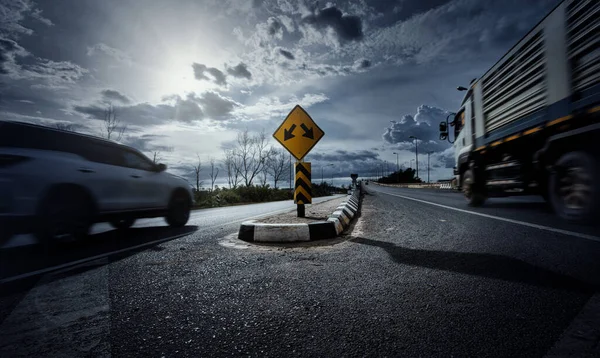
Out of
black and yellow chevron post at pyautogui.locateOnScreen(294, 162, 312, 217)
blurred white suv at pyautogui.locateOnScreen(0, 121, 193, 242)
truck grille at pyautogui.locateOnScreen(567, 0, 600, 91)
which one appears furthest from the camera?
black and yellow chevron post at pyautogui.locateOnScreen(294, 162, 312, 217)

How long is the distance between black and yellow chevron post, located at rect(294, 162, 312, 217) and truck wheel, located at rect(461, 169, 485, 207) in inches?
198

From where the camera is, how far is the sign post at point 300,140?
245 inches

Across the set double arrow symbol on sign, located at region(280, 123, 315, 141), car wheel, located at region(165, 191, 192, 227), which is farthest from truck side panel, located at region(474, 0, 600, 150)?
car wheel, located at region(165, 191, 192, 227)

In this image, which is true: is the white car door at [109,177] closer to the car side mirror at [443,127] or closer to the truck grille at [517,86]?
the truck grille at [517,86]

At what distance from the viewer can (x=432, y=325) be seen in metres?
1.60

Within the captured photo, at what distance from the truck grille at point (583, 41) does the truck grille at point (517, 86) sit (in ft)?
2.23

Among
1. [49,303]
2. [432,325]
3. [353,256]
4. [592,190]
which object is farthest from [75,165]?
[592,190]

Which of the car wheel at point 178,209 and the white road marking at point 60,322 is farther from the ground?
the car wheel at point 178,209

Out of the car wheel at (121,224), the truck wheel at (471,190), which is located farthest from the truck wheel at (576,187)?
the car wheel at (121,224)

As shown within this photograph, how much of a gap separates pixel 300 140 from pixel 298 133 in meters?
0.16

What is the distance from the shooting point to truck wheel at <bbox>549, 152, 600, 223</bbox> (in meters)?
3.80

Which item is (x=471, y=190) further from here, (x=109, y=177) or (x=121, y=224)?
(x=121, y=224)

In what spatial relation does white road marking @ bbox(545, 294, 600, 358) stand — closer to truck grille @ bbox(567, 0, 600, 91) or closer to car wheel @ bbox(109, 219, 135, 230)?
truck grille @ bbox(567, 0, 600, 91)

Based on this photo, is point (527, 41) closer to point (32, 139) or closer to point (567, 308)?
point (567, 308)
